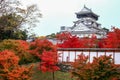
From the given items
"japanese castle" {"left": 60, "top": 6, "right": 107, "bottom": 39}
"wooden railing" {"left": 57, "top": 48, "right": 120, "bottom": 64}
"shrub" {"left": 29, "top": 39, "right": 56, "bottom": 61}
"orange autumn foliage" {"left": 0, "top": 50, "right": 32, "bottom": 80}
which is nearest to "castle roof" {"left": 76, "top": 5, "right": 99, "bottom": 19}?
"japanese castle" {"left": 60, "top": 6, "right": 107, "bottom": 39}

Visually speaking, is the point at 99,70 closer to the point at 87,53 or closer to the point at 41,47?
the point at 87,53

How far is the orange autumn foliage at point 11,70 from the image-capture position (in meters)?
29.4

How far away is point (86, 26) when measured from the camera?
10656 centimetres

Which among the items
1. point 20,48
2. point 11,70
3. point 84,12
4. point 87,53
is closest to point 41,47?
point 20,48

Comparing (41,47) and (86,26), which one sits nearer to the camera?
(41,47)

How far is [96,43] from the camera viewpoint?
62.5 m

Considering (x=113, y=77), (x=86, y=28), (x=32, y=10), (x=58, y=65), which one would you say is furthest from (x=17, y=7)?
(x=86, y=28)

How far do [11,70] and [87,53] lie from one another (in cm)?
1288

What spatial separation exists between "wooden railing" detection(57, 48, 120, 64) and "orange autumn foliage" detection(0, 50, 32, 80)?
11158mm

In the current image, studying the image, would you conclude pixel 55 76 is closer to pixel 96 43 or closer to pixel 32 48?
pixel 32 48

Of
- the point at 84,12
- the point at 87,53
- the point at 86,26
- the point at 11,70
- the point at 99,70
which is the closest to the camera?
the point at 99,70

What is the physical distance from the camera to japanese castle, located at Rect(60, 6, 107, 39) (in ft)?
336

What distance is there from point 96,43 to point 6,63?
3353 cm

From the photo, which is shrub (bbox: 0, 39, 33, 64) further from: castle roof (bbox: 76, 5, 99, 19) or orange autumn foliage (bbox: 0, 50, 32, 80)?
castle roof (bbox: 76, 5, 99, 19)
